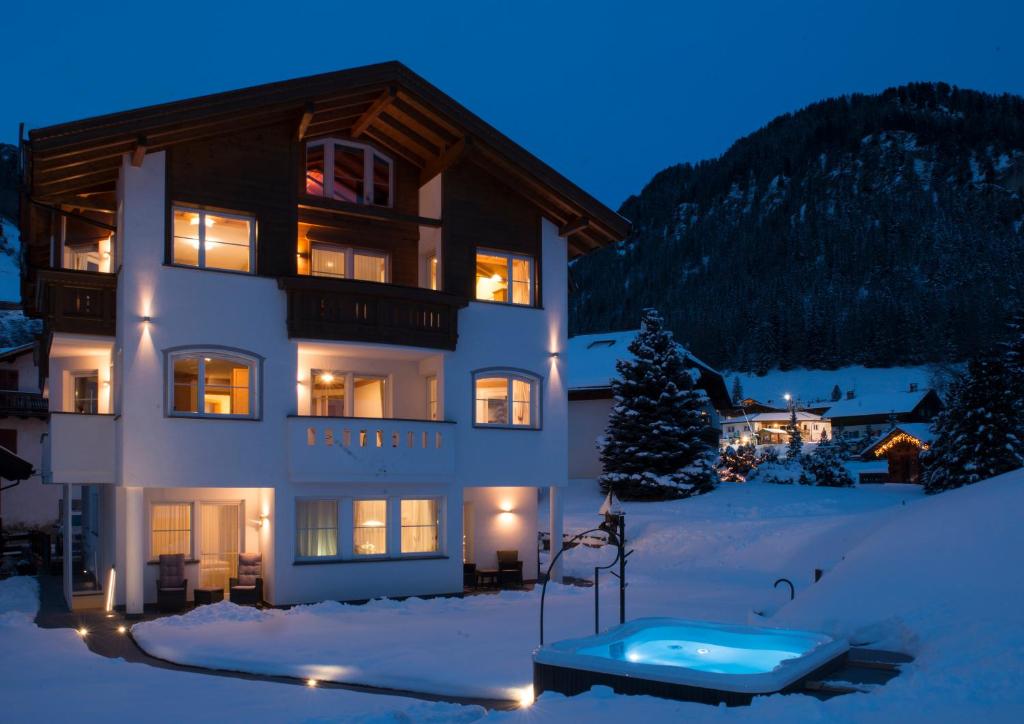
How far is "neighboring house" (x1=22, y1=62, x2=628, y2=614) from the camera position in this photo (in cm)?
1736

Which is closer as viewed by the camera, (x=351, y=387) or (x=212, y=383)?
(x=212, y=383)

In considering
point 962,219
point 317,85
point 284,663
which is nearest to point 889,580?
point 284,663

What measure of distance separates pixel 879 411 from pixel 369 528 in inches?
2913

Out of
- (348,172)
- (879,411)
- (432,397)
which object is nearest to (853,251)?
(879,411)

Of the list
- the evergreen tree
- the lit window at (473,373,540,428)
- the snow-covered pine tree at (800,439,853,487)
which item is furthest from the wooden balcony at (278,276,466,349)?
the evergreen tree

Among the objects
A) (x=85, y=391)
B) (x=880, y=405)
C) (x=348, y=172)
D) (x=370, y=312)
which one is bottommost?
(x=85, y=391)

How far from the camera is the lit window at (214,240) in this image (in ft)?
58.5

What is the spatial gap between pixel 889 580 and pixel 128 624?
12.3m

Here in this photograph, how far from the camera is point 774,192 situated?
19100 cm

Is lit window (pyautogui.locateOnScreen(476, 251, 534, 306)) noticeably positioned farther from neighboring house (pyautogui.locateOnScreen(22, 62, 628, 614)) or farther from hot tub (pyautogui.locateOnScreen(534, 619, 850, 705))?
hot tub (pyautogui.locateOnScreen(534, 619, 850, 705))

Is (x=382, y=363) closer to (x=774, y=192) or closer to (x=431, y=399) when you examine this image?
(x=431, y=399)

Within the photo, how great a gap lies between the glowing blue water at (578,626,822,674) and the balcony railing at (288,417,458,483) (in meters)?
8.00

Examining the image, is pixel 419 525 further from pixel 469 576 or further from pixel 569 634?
pixel 569 634

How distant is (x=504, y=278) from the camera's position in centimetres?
2139
